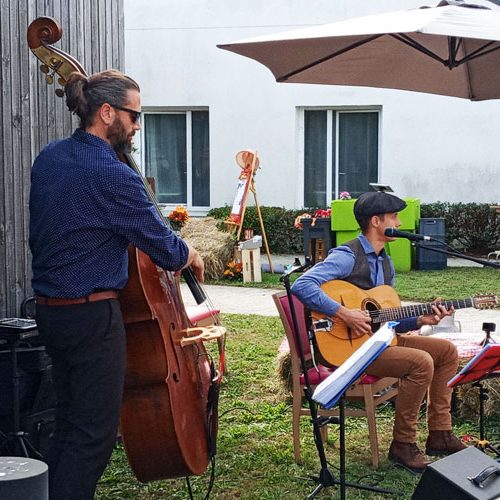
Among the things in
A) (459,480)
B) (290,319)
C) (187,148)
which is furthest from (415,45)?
(187,148)

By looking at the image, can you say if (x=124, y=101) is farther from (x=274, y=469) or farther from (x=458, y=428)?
(x=458, y=428)

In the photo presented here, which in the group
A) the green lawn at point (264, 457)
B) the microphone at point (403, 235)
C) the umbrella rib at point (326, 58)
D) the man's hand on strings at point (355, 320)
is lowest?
the green lawn at point (264, 457)

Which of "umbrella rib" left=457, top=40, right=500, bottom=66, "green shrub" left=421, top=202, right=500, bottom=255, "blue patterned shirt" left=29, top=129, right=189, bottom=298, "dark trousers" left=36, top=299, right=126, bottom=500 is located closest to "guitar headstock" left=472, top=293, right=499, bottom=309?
"umbrella rib" left=457, top=40, right=500, bottom=66

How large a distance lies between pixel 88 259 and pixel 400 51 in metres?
3.37

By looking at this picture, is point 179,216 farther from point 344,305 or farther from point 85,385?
point 85,385

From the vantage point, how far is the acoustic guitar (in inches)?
192

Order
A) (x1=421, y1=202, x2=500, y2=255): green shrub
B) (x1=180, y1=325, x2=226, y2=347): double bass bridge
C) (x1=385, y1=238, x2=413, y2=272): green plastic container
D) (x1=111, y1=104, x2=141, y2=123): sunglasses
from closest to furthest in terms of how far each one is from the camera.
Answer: (x1=111, y1=104, x2=141, y2=123): sunglasses, (x1=180, y1=325, x2=226, y2=347): double bass bridge, (x1=385, y1=238, x2=413, y2=272): green plastic container, (x1=421, y1=202, x2=500, y2=255): green shrub

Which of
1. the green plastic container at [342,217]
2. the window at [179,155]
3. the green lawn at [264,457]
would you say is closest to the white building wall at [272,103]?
the window at [179,155]

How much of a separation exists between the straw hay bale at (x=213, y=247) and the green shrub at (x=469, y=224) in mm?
3827

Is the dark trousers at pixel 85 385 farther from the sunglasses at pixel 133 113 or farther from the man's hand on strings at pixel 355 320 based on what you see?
the man's hand on strings at pixel 355 320

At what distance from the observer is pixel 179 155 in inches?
658

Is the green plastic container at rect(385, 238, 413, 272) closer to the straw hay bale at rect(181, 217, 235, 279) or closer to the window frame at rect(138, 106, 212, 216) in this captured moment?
the straw hay bale at rect(181, 217, 235, 279)

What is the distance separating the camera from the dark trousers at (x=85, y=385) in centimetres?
345

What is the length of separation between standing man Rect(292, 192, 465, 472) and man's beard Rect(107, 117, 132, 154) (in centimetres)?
157
